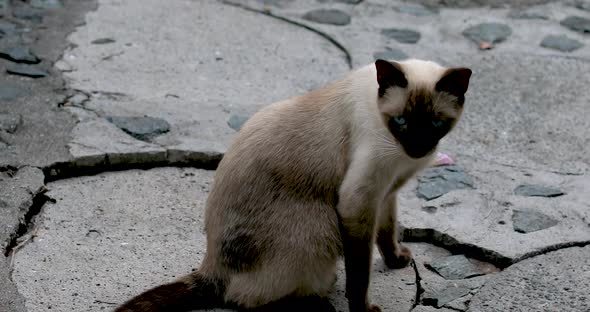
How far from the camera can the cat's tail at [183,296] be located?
3.07 metres

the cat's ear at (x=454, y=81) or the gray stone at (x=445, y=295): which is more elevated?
the cat's ear at (x=454, y=81)

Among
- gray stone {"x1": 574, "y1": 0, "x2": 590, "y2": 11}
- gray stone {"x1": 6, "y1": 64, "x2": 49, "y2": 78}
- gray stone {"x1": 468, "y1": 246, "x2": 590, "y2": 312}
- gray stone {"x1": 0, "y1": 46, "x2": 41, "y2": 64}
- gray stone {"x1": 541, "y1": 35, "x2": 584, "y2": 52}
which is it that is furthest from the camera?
gray stone {"x1": 574, "y1": 0, "x2": 590, "y2": 11}

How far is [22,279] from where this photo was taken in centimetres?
343

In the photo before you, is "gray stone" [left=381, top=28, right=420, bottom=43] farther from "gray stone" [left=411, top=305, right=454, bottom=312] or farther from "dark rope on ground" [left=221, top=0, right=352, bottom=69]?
"gray stone" [left=411, top=305, right=454, bottom=312]

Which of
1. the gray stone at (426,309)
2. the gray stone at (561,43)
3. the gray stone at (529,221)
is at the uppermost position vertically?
the gray stone at (561,43)

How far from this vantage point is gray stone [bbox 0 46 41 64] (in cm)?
530

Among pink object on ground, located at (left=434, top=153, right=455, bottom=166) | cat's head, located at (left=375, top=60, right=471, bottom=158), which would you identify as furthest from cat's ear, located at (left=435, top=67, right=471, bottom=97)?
pink object on ground, located at (left=434, top=153, right=455, bottom=166)

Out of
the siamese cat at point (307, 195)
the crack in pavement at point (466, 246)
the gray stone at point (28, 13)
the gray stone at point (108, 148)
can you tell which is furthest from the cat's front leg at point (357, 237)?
the gray stone at point (28, 13)

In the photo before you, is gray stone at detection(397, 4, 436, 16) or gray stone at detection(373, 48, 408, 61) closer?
gray stone at detection(373, 48, 408, 61)

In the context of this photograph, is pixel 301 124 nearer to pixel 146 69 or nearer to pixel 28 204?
pixel 28 204

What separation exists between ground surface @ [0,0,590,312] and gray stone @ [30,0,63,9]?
23 millimetres

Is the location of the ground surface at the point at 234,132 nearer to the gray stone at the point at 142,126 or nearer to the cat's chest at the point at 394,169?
the gray stone at the point at 142,126

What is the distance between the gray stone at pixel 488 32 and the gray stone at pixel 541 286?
2674 mm

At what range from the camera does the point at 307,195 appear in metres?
3.18
